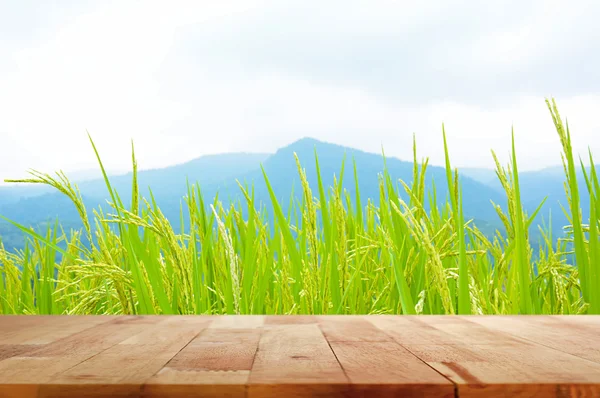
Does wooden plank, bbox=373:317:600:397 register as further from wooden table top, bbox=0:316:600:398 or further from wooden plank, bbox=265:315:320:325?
wooden plank, bbox=265:315:320:325

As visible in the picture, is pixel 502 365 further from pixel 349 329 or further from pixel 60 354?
pixel 60 354

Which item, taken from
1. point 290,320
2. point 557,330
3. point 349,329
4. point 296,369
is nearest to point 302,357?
point 296,369

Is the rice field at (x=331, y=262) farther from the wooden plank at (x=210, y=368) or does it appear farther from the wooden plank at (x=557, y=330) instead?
the wooden plank at (x=210, y=368)

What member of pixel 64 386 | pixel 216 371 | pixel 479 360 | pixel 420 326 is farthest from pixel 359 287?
pixel 64 386

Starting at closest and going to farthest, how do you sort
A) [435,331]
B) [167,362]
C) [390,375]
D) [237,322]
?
[390,375], [167,362], [435,331], [237,322]

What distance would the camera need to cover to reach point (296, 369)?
2.74ft

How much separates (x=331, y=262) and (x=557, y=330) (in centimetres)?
80

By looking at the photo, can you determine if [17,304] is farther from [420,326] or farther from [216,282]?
[420,326]

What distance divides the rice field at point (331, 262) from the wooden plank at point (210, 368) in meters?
0.48

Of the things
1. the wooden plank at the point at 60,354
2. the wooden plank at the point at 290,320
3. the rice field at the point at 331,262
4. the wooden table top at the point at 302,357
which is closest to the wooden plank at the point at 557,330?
the wooden table top at the point at 302,357

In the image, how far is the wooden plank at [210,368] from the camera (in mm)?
746

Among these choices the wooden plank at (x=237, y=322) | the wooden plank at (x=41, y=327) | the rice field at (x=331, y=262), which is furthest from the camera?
the rice field at (x=331, y=262)

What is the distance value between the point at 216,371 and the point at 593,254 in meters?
1.38

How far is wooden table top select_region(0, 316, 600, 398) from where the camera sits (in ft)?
2.47
